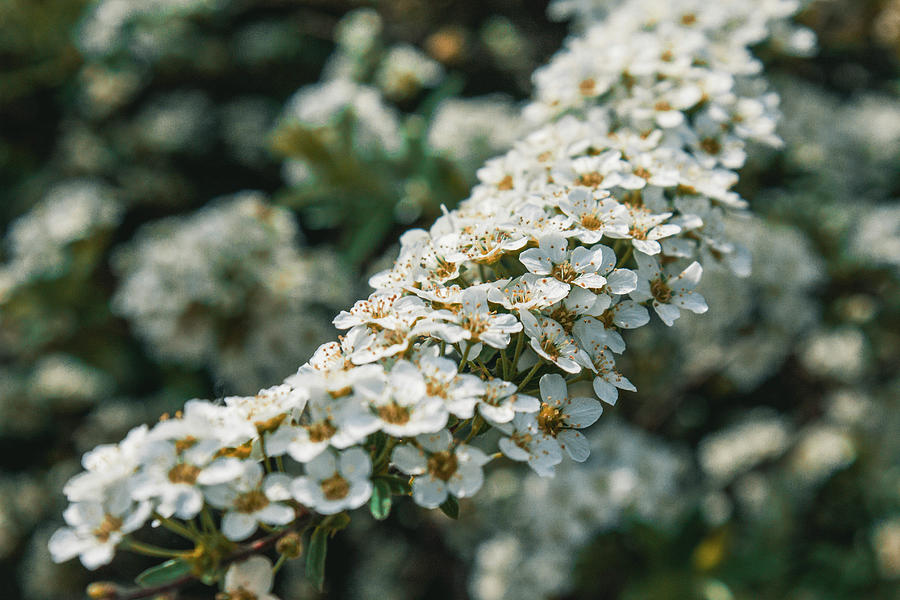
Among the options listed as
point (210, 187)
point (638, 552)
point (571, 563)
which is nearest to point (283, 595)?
point (571, 563)

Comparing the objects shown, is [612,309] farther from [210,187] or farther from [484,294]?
[210,187]

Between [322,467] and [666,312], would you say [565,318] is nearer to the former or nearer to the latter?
A: [666,312]

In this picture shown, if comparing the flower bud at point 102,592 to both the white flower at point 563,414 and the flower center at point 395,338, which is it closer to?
the flower center at point 395,338

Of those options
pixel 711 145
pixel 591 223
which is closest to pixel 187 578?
pixel 591 223

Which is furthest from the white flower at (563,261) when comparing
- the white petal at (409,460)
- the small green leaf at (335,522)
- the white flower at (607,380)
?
the small green leaf at (335,522)

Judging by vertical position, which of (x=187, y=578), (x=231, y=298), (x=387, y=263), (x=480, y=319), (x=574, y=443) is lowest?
(x=387, y=263)
